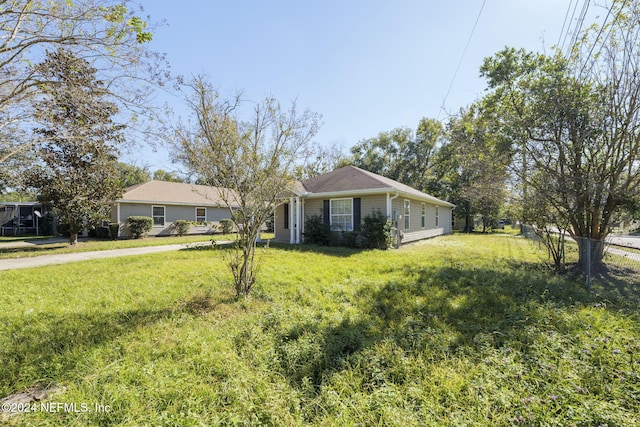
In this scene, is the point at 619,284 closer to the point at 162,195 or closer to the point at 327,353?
the point at 327,353

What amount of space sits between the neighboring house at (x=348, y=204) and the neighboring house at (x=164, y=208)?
4.35 meters

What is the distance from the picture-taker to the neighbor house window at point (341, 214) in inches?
484

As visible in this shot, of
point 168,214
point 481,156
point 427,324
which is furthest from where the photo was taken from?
point 168,214

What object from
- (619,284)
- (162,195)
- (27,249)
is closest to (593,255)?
(619,284)

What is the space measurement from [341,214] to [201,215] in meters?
12.4

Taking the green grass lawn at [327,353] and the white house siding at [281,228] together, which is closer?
the green grass lawn at [327,353]

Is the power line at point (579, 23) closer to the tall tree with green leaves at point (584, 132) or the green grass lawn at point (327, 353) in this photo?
the tall tree with green leaves at point (584, 132)

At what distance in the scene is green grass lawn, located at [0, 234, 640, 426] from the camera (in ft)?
7.13

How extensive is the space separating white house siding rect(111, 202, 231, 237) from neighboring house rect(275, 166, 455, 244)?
4.35 meters

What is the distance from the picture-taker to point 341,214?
12.5 meters

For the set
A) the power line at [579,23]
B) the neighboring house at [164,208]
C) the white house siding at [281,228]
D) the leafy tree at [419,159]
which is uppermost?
the leafy tree at [419,159]

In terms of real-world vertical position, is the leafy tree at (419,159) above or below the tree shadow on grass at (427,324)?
above

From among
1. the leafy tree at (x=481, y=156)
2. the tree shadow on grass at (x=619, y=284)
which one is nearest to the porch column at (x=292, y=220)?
the leafy tree at (x=481, y=156)

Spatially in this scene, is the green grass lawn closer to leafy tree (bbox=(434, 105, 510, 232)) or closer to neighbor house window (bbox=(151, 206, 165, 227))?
leafy tree (bbox=(434, 105, 510, 232))
